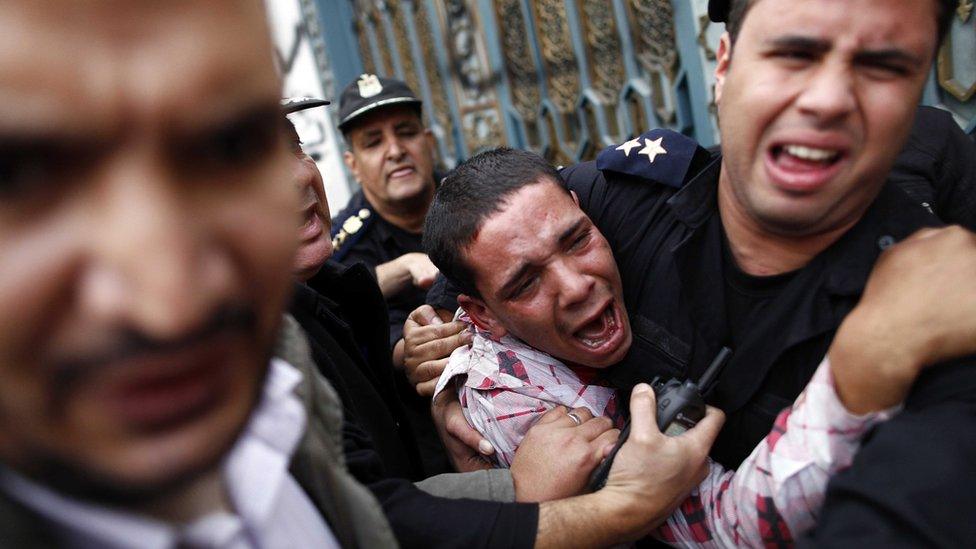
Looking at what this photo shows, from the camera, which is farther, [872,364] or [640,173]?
[640,173]

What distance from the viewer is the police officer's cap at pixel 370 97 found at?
11.2ft

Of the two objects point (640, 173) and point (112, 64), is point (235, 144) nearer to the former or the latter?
point (112, 64)

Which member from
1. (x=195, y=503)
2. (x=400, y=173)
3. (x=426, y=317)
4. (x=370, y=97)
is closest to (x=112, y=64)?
(x=195, y=503)

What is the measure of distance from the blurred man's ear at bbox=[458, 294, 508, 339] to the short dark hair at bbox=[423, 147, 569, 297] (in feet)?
0.08

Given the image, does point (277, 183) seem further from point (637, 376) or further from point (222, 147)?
point (637, 376)

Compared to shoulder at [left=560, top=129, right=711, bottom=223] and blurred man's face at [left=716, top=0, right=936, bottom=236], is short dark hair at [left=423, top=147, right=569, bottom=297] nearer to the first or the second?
shoulder at [left=560, top=129, right=711, bottom=223]

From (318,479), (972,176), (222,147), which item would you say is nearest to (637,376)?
(318,479)

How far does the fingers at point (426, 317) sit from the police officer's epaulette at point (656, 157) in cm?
71

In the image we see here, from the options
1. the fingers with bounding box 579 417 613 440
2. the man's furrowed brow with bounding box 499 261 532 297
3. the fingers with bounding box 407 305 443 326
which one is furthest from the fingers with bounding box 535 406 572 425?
the fingers with bounding box 407 305 443 326

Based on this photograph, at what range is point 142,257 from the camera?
488 millimetres

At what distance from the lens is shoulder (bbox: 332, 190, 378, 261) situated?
3396mm

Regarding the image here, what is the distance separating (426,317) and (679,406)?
1003 millimetres

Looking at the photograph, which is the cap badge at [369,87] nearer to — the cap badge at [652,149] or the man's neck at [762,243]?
the cap badge at [652,149]

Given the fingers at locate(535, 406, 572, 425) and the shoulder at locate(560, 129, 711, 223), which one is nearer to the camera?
the fingers at locate(535, 406, 572, 425)
